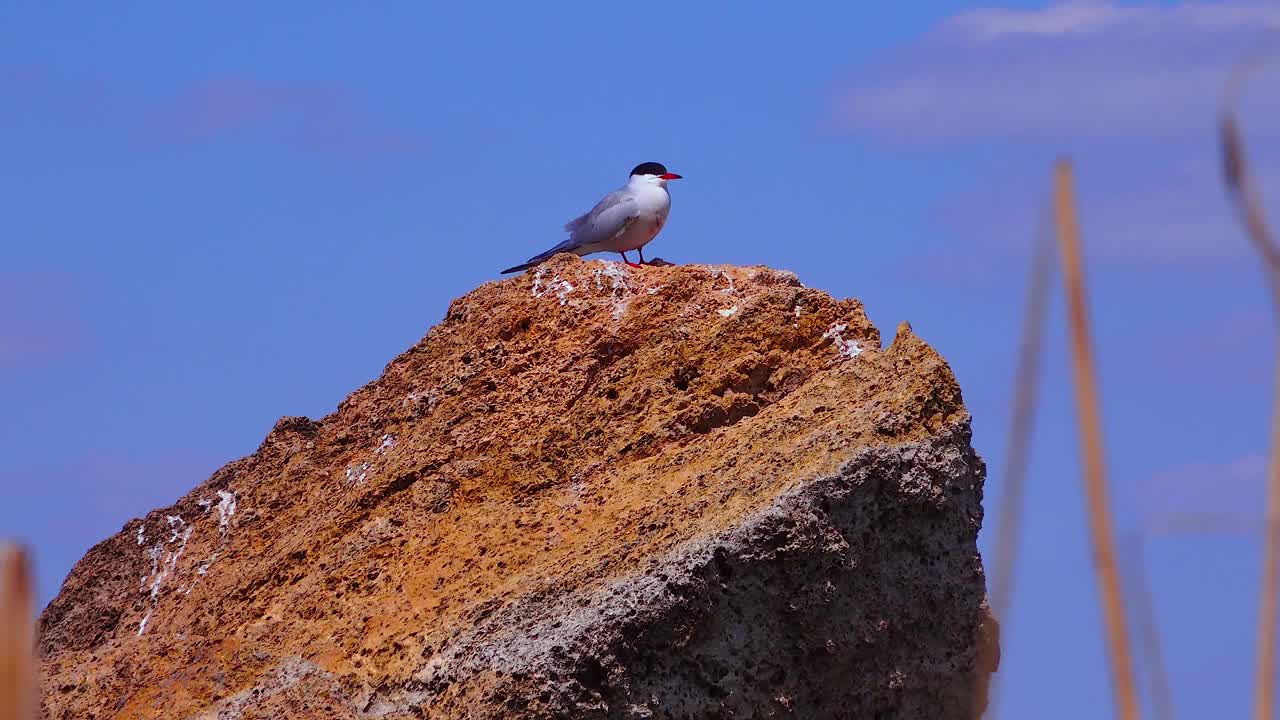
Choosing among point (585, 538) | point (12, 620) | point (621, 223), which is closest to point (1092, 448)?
point (12, 620)

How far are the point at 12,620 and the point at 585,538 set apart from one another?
16.8 ft

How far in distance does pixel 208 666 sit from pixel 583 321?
2167 millimetres

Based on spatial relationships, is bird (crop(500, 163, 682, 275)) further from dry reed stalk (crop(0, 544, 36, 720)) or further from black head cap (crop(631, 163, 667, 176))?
dry reed stalk (crop(0, 544, 36, 720))

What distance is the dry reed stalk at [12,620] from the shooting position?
1.64m

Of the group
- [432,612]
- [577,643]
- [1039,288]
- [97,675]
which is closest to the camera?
[1039,288]

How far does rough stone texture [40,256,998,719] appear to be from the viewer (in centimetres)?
632

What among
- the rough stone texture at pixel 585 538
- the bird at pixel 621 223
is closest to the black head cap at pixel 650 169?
the bird at pixel 621 223

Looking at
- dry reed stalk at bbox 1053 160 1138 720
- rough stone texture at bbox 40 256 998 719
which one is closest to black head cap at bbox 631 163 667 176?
rough stone texture at bbox 40 256 998 719

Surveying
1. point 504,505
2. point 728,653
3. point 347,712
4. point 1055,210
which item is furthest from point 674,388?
point 1055,210

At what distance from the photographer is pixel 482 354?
25.3 feet

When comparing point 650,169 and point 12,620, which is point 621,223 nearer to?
point 650,169

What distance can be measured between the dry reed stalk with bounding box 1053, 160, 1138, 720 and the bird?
836 cm

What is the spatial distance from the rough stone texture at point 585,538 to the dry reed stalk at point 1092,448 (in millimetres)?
3660

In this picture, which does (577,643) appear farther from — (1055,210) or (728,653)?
(1055,210)
